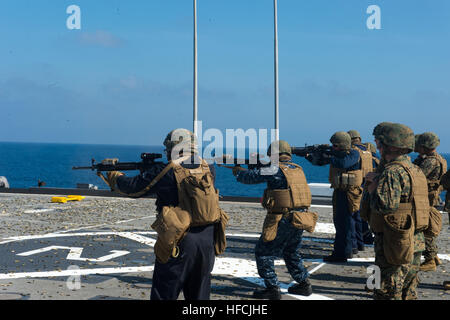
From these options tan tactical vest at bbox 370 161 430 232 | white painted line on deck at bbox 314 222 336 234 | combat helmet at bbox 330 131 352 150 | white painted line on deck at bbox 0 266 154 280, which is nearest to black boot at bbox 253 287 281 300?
tan tactical vest at bbox 370 161 430 232

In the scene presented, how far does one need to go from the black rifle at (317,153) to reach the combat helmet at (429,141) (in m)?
1.66

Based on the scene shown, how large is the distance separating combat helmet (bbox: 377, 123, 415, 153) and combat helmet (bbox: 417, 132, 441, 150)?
113 inches

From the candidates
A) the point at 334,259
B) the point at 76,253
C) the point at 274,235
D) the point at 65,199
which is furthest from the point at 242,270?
the point at 65,199

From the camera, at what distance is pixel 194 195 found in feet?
16.7

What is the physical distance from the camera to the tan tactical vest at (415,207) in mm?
5309

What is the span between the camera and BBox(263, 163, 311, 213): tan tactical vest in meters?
7.05

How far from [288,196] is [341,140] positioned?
2599 millimetres

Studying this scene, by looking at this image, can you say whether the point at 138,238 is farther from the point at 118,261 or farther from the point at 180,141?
the point at 180,141

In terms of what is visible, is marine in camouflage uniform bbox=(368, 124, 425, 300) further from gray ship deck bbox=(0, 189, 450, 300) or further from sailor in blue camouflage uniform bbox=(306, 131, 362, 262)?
sailor in blue camouflage uniform bbox=(306, 131, 362, 262)

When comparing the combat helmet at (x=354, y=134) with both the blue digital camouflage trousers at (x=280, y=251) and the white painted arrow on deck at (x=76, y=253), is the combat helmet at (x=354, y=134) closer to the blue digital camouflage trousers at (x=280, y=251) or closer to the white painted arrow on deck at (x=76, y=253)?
the blue digital camouflage trousers at (x=280, y=251)

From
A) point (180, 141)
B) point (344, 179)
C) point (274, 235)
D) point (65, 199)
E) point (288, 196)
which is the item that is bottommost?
point (65, 199)
